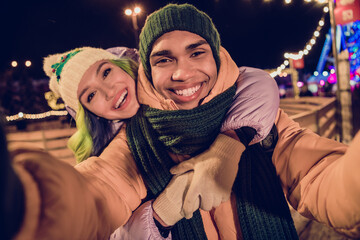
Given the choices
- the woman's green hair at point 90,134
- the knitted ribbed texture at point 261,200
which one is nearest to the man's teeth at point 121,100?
the woman's green hair at point 90,134

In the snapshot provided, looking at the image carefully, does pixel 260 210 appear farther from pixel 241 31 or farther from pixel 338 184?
pixel 241 31

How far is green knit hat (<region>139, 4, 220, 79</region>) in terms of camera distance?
148cm

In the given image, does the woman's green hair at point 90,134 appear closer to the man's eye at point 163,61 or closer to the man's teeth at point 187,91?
the man's eye at point 163,61

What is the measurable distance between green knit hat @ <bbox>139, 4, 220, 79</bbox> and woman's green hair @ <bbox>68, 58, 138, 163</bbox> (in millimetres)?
571

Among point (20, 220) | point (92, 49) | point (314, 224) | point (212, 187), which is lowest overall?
point (314, 224)

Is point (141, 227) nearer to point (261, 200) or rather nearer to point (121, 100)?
point (261, 200)

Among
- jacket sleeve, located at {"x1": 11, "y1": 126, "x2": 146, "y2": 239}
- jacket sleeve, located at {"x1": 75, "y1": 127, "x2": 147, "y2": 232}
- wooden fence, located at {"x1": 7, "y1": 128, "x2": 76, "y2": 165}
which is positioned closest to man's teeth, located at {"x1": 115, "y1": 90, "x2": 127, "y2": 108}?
jacket sleeve, located at {"x1": 75, "y1": 127, "x2": 147, "y2": 232}

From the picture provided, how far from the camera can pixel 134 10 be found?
10.1 m

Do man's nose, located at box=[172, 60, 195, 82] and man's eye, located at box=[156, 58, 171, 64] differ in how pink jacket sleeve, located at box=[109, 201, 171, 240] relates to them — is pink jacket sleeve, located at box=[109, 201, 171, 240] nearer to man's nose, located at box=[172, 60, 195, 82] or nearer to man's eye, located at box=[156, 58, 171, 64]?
man's nose, located at box=[172, 60, 195, 82]

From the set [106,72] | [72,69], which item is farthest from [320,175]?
[72,69]

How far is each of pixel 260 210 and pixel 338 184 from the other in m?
0.73

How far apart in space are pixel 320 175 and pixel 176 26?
1.32 meters

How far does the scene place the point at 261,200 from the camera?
1424 millimetres

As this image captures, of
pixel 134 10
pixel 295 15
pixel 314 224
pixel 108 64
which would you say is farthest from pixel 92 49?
pixel 295 15
